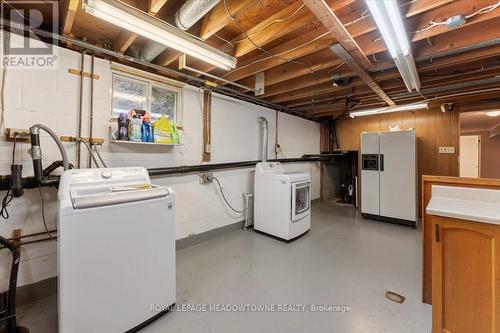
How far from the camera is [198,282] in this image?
7.43 feet

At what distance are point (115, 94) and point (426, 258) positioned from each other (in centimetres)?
354

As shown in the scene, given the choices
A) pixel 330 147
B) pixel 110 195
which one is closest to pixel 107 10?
pixel 110 195

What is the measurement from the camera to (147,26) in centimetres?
164

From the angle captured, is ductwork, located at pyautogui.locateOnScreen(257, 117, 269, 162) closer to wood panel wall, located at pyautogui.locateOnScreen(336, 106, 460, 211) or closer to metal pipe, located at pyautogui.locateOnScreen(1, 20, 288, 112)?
metal pipe, located at pyautogui.locateOnScreen(1, 20, 288, 112)

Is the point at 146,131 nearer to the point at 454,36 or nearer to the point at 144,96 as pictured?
the point at 144,96

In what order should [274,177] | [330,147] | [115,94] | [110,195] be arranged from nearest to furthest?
[110,195]
[115,94]
[274,177]
[330,147]

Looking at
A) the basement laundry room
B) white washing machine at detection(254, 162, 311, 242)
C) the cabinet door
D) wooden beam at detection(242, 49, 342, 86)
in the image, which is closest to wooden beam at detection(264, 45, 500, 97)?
the basement laundry room

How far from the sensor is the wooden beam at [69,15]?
1.57m

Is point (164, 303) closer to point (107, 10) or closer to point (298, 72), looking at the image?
point (107, 10)

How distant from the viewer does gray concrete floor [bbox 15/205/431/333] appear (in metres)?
1.71

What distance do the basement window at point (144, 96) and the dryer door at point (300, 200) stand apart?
2.05 m

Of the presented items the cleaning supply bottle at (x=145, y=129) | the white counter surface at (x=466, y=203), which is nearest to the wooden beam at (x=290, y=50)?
the cleaning supply bottle at (x=145, y=129)

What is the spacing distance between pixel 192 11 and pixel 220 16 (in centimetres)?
27

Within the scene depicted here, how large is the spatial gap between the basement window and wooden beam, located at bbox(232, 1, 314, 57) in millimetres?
1277
